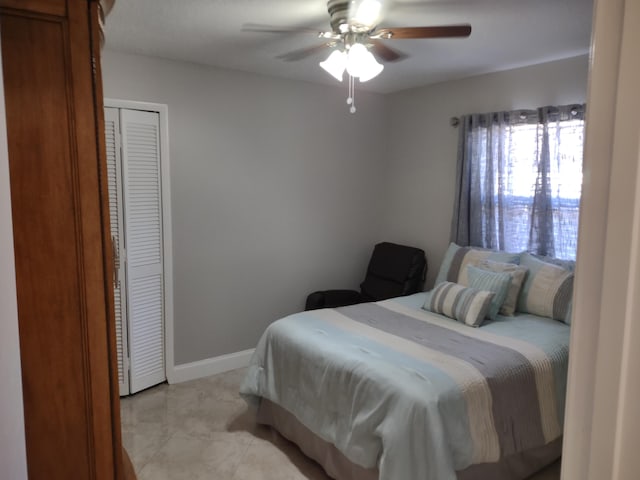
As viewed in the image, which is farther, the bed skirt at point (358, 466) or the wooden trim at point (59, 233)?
the bed skirt at point (358, 466)

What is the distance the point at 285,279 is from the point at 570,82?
2.68 m

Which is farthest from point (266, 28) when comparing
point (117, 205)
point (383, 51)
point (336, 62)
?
point (117, 205)

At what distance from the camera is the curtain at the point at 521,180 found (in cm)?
321

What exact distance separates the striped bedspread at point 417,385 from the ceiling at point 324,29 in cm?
175

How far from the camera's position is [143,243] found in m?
3.29

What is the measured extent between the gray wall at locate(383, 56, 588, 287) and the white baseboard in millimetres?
1883

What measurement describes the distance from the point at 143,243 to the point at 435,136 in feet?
8.73

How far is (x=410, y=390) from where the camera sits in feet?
6.61

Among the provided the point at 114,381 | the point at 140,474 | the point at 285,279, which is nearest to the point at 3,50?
the point at 114,381

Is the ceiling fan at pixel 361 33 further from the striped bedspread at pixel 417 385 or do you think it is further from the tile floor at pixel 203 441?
the tile floor at pixel 203 441

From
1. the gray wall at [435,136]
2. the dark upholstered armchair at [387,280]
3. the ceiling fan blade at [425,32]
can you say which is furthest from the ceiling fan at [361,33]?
the dark upholstered armchair at [387,280]

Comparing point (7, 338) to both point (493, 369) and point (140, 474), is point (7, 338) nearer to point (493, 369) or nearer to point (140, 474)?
point (140, 474)

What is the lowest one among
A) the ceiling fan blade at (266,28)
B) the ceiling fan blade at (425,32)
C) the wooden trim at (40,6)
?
the wooden trim at (40,6)

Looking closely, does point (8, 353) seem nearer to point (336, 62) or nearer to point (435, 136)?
point (336, 62)
